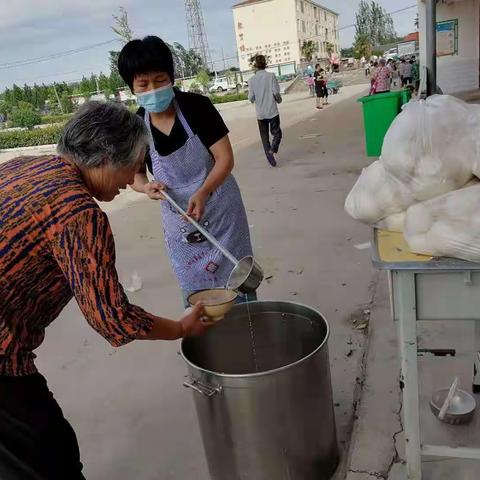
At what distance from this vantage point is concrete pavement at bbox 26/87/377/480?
2004mm

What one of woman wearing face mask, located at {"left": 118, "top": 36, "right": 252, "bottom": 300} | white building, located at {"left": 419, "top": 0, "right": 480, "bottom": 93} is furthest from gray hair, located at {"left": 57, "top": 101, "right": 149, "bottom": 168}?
white building, located at {"left": 419, "top": 0, "right": 480, "bottom": 93}

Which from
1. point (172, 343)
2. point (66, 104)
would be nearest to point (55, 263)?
point (172, 343)

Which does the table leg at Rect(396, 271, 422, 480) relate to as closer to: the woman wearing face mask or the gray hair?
the gray hair

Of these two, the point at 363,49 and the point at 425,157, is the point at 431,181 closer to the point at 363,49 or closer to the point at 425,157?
the point at 425,157

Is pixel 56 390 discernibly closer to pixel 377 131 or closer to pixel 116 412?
pixel 116 412

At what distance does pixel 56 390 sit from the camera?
2494mm

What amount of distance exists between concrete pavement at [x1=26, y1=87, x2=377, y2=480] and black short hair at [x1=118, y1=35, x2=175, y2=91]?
1.41 meters

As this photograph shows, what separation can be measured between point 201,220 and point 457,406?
46.5 inches

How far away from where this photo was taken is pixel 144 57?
1719mm

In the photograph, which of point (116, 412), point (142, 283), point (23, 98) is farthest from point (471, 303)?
point (23, 98)

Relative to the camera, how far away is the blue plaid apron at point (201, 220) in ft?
6.15

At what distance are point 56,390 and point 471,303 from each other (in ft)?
6.72

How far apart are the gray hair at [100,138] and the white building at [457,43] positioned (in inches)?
353

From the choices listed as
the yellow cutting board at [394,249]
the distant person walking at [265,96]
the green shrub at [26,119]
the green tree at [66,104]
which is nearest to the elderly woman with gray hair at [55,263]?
the yellow cutting board at [394,249]
